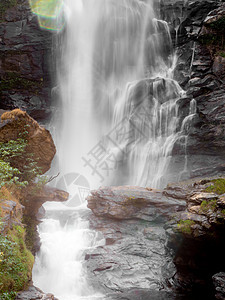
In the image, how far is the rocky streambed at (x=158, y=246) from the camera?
6.89 m

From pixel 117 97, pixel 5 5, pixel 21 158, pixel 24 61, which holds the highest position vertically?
pixel 5 5

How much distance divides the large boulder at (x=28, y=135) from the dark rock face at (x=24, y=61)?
13846 mm

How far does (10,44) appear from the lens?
68.6ft

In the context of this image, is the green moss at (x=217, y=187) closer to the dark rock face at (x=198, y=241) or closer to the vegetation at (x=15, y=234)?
the dark rock face at (x=198, y=241)

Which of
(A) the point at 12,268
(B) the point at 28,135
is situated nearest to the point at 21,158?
(B) the point at 28,135

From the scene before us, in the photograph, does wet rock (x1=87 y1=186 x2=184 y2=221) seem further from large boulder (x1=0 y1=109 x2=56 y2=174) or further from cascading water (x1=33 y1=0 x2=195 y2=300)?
large boulder (x1=0 y1=109 x2=56 y2=174)

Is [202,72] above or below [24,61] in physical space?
below

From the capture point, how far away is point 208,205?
266 inches

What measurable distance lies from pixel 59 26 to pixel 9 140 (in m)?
19.0

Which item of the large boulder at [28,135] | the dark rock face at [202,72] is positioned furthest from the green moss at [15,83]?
the large boulder at [28,135]

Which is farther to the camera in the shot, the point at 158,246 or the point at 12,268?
the point at 158,246

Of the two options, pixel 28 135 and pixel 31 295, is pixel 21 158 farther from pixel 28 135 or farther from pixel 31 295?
pixel 31 295

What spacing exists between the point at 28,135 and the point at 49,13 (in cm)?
1925

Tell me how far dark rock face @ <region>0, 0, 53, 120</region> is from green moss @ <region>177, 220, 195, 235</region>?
17.9 metres
